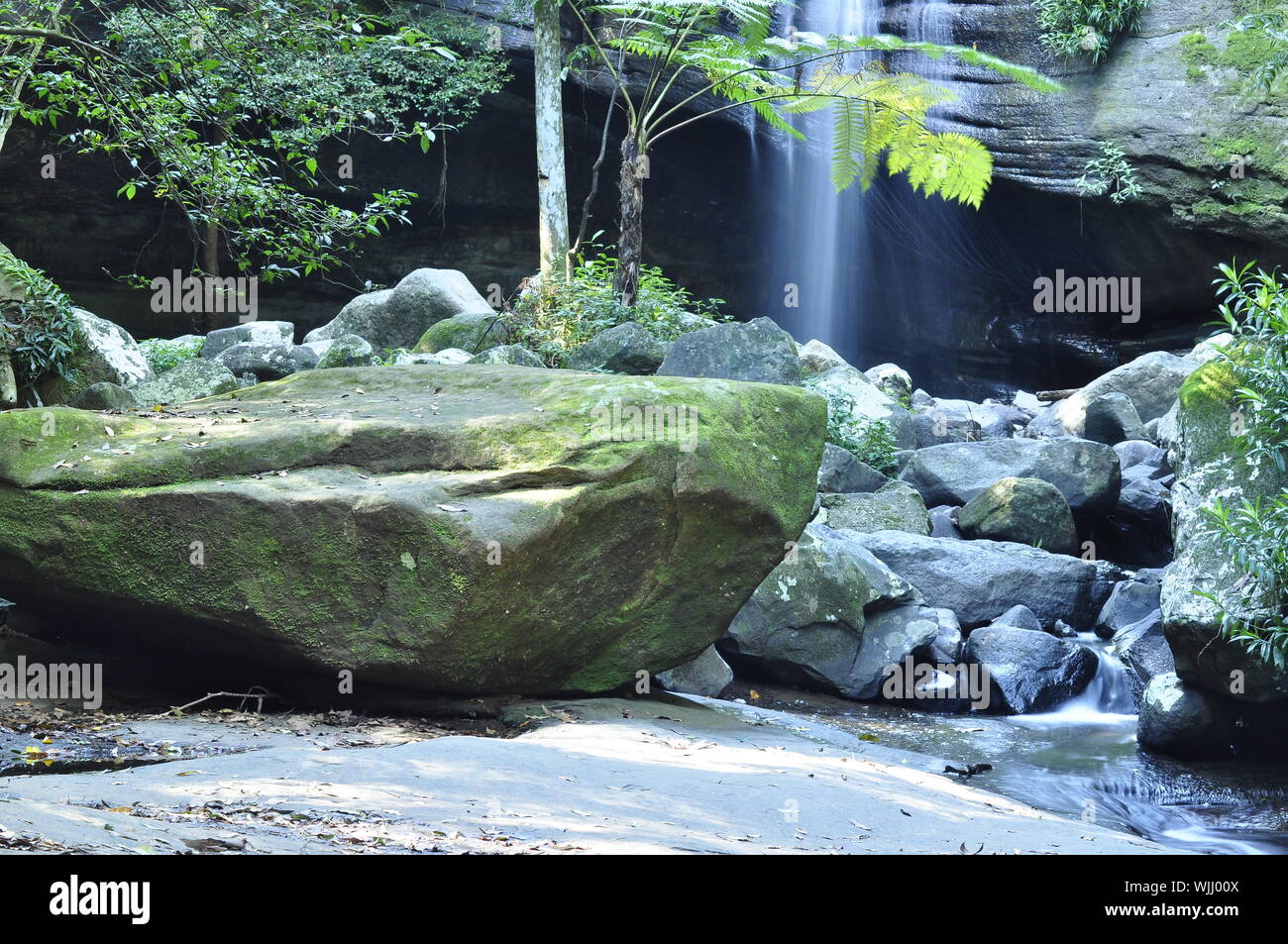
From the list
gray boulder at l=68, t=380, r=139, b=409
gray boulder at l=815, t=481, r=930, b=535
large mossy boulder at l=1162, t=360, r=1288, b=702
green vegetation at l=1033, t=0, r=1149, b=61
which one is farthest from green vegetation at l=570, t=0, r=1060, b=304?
green vegetation at l=1033, t=0, r=1149, b=61

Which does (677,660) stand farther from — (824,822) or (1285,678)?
(1285,678)

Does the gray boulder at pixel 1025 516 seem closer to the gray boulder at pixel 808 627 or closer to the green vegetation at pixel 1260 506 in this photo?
the gray boulder at pixel 808 627

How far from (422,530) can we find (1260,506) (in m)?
4.54

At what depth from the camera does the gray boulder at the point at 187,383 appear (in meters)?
9.44

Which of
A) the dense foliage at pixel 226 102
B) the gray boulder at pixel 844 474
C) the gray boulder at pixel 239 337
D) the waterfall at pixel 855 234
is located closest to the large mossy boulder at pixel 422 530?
the dense foliage at pixel 226 102

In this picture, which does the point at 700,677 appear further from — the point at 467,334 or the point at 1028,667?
the point at 467,334

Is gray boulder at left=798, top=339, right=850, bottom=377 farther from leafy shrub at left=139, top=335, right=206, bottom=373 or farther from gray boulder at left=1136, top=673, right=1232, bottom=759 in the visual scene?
gray boulder at left=1136, top=673, right=1232, bottom=759

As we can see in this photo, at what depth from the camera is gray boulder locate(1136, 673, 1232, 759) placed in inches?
249

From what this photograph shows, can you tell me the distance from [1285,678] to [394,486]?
464 centimetres

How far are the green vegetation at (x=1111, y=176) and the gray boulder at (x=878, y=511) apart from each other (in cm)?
821

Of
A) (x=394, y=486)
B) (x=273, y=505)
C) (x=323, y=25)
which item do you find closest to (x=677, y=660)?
(x=394, y=486)

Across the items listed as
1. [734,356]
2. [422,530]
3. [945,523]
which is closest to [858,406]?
[945,523]

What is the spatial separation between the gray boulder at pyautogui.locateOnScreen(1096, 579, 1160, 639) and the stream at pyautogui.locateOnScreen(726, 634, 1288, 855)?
0.58m

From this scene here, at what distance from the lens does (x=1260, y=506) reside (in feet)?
20.3
